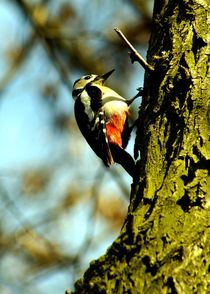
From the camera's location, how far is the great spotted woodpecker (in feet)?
13.6

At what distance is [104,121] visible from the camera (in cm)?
437

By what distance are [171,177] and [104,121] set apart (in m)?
2.11

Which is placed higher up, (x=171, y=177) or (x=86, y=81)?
(x=86, y=81)

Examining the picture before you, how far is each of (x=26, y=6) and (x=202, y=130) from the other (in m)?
3.92

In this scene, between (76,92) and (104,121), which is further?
(76,92)

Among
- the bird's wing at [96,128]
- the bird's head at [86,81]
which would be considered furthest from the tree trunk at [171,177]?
the bird's head at [86,81]

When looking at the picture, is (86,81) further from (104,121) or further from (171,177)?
(171,177)

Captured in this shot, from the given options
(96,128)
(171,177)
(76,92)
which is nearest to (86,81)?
(76,92)

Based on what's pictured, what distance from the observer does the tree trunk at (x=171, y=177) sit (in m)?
2.00

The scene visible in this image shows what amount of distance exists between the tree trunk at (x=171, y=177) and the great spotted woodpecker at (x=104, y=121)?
1.10m

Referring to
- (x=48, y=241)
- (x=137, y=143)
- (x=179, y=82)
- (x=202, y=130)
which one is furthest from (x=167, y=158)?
(x=48, y=241)

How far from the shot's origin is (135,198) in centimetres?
237

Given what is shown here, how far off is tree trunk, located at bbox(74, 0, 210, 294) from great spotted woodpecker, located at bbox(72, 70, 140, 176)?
1101 millimetres

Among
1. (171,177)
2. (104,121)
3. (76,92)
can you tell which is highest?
(76,92)
